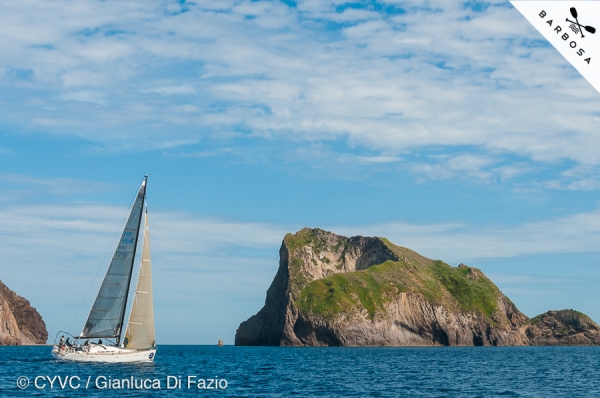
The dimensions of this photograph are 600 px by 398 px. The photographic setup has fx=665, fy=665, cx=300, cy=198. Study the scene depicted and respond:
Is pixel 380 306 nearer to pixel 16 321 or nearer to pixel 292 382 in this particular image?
pixel 16 321

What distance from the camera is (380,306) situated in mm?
164875

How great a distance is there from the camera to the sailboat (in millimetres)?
61000

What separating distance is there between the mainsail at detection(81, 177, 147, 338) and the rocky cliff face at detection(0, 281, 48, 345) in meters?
125

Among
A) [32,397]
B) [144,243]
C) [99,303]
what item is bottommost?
[32,397]

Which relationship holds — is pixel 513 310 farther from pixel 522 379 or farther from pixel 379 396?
pixel 379 396

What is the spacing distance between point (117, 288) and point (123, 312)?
2.38 m

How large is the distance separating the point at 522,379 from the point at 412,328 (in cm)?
10536

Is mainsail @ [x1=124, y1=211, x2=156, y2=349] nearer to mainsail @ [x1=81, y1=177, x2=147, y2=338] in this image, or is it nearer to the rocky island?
mainsail @ [x1=81, y1=177, x2=147, y2=338]

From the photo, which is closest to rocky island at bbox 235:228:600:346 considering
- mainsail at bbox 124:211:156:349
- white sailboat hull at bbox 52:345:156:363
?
white sailboat hull at bbox 52:345:156:363

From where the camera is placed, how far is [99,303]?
203 feet

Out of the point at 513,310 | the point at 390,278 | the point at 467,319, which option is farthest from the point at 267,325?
the point at 513,310

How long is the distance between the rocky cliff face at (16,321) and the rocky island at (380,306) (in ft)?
196

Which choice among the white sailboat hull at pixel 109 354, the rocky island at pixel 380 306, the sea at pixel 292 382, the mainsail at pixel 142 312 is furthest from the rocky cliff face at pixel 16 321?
the mainsail at pixel 142 312

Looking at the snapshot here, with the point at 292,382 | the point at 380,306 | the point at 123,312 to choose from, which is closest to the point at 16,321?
the point at 380,306
